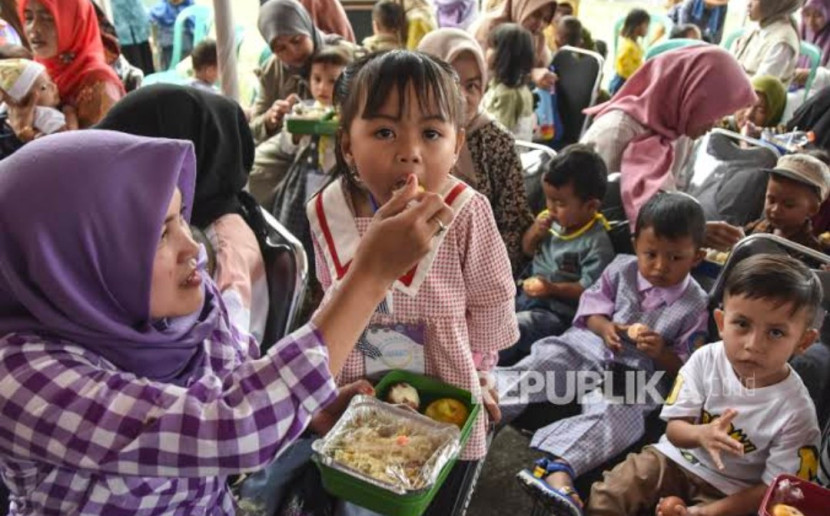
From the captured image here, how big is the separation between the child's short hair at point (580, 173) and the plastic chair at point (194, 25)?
158 inches

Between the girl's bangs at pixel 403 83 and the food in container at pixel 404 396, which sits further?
the food in container at pixel 404 396

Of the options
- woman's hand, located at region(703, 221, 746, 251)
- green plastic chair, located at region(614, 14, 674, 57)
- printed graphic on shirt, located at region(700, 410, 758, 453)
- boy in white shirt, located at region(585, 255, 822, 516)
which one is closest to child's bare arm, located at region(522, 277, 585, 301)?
woman's hand, located at region(703, 221, 746, 251)

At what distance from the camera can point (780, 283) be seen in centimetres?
150

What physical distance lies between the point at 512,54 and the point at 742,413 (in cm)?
256

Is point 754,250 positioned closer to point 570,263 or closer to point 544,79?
point 570,263

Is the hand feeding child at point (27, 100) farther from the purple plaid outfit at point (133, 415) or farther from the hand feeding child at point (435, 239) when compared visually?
the purple plaid outfit at point (133, 415)

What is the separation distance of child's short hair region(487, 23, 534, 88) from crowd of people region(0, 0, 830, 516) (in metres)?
0.02

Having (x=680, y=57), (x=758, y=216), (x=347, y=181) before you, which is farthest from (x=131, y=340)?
(x=680, y=57)

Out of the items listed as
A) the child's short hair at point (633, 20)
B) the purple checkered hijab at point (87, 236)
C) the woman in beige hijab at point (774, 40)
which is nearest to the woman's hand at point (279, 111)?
the purple checkered hijab at point (87, 236)

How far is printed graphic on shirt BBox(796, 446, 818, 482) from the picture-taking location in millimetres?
1471

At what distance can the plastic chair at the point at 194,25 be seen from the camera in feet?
17.3

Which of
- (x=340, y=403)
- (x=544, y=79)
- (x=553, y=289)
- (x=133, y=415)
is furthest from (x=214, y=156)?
(x=544, y=79)

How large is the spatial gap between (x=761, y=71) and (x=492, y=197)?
9.72ft

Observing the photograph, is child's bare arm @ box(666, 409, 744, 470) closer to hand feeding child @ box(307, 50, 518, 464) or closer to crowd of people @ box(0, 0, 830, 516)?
crowd of people @ box(0, 0, 830, 516)
